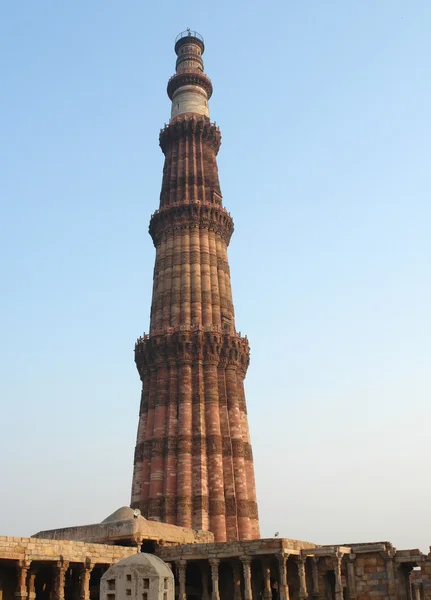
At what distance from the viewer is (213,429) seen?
126 feet

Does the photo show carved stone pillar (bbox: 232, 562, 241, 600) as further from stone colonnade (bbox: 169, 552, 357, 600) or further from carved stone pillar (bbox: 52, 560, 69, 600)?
carved stone pillar (bbox: 52, 560, 69, 600)

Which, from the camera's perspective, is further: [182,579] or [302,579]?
[182,579]

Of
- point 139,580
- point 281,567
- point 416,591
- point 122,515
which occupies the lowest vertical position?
point 416,591

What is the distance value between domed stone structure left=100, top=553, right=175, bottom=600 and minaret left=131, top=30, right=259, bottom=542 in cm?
2296

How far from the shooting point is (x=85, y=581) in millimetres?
25250

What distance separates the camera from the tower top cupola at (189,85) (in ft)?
169

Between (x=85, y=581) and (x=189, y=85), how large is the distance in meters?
38.9

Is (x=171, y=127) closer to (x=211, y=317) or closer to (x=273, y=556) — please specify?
(x=211, y=317)

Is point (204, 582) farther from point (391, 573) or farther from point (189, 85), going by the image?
point (189, 85)

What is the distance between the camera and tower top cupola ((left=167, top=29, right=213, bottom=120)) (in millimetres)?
51500

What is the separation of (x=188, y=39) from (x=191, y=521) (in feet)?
129

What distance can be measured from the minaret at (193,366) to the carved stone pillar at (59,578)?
11886 millimetres

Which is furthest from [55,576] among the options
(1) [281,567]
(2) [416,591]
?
(2) [416,591]

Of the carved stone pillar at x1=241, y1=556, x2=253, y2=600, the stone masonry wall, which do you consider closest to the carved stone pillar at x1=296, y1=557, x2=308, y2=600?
the carved stone pillar at x1=241, y1=556, x2=253, y2=600
